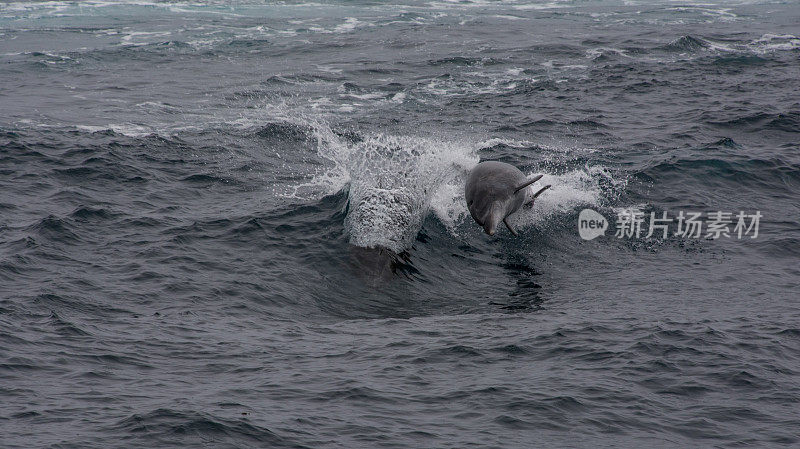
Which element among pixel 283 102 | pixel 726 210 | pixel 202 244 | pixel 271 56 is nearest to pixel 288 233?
pixel 202 244

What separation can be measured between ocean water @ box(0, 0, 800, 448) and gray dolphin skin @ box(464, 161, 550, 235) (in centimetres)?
140

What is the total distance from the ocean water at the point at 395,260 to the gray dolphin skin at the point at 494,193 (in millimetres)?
1396

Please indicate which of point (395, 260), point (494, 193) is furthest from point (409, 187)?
point (494, 193)

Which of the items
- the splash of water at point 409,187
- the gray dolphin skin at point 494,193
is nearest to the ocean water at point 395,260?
the splash of water at point 409,187

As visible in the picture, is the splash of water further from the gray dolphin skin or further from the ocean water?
the gray dolphin skin

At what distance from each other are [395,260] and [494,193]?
8.54 feet

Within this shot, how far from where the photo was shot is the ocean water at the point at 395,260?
11875 millimetres

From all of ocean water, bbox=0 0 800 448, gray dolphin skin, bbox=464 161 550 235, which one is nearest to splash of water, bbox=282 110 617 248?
ocean water, bbox=0 0 800 448

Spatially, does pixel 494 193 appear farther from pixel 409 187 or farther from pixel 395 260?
pixel 409 187

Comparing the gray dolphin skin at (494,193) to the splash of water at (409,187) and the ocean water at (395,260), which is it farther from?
the splash of water at (409,187)

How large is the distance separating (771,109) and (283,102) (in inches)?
720

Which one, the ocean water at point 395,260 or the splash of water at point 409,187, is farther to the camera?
the splash of water at point 409,187

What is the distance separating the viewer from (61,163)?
24.7 metres

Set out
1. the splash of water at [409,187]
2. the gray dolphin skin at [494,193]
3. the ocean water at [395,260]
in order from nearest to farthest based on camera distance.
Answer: the ocean water at [395,260], the gray dolphin skin at [494,193], the splash of water at [409,187]
